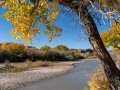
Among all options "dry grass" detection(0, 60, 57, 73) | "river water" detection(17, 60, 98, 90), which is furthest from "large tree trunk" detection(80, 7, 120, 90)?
"dry grass" detection(0, 60, 57, 73)

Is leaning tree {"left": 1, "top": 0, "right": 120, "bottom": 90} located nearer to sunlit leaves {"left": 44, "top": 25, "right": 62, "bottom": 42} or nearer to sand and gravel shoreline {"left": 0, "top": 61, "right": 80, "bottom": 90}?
sunlit leaves {"left": 44, "top": 25, "right": 62, "bottom": 42}

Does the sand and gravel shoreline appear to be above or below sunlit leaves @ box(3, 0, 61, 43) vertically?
below

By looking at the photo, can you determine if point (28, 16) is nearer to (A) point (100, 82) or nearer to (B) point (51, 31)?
(B) point (51, 31)

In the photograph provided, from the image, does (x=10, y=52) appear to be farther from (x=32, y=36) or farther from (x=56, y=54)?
(x=32, y=36)

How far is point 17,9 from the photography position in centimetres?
605

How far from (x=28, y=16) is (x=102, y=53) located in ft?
6.27

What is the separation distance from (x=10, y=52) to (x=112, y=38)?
2827cm

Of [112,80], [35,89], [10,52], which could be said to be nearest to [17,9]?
[112,80]

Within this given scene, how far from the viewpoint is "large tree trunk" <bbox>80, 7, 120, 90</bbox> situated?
626 centimetres

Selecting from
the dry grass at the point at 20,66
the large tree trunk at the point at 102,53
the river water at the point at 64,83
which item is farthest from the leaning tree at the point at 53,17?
the dry grass at the point at 20,66

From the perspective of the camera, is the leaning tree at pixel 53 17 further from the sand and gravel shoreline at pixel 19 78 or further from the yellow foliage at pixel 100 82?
the sand and gravel shoreline at pixel 19 78

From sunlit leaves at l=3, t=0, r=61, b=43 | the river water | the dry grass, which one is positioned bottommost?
the river water

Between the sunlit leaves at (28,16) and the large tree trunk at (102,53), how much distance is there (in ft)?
2.38

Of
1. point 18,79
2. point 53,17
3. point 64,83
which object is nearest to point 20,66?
point 18,79
